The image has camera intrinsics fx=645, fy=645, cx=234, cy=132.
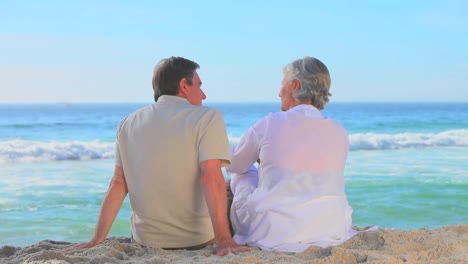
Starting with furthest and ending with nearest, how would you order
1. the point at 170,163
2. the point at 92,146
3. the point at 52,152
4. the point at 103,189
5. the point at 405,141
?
the point at 405,141
the point at 92,146
the point at 52,152
the point at 103,189
the point at 170,163

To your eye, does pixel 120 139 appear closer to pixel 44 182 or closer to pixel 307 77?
pixel 307 77

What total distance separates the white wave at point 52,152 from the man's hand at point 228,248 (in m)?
11.9

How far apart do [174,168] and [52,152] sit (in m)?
12.9

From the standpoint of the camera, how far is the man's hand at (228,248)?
3137 mm

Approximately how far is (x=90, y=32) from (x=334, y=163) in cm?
3123

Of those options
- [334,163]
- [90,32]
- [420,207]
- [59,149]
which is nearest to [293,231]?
[334,163]

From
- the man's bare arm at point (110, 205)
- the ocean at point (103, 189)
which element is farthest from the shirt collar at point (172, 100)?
the ocean at point (103, 189)

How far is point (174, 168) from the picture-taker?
10.6 ft

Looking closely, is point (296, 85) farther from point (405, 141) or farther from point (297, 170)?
point (405, 141)

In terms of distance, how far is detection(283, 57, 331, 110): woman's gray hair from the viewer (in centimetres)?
328

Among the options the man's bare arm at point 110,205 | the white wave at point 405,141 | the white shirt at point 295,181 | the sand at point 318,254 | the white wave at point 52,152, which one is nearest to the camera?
the sand at point 318,254

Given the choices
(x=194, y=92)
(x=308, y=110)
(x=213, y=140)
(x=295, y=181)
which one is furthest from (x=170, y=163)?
(x=308, y=110)

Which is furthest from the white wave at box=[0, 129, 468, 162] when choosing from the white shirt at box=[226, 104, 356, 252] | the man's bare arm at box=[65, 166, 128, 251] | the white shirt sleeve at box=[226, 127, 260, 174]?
the white shirt at box=[226, 104, 356, 252]

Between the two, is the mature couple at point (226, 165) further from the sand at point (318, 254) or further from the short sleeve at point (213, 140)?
the sand at point (318, 254)
